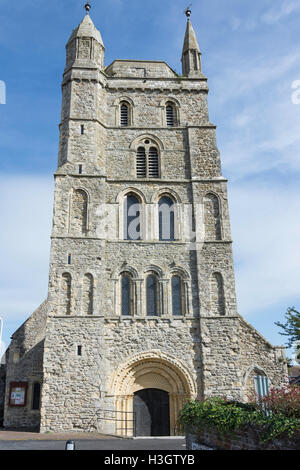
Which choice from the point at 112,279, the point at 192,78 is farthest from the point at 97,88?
the point at 112,279

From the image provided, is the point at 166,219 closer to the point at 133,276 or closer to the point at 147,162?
the point at 147,162

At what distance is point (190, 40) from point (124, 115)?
661cm

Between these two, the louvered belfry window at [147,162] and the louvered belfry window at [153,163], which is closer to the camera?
the louvered belfry window at [147,162]

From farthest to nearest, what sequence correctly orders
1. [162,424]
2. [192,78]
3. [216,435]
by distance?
[192,78] → [162,424] → [216,435]

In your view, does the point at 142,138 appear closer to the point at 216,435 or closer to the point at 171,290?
the point at 171,290

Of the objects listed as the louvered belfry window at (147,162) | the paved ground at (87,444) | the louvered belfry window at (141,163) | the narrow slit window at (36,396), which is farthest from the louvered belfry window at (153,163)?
the paved ground at (87,444)

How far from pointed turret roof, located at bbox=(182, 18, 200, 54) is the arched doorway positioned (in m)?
17.2

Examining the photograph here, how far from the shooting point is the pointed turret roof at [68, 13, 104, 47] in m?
23.3

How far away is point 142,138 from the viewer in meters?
21.9

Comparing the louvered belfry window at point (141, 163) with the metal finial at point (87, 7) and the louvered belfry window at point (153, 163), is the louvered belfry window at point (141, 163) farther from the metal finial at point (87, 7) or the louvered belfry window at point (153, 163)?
the metal finial at point (87, 7)

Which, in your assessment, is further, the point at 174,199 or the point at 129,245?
the point at 174,199

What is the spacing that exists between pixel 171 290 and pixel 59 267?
4.97 m

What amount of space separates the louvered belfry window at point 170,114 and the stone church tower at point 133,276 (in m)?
0.06

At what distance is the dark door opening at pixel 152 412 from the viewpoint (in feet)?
57.3
